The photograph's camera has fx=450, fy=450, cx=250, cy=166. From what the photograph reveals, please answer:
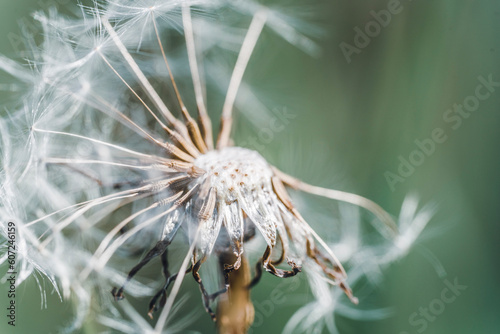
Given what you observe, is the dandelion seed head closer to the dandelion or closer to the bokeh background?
the dandelion

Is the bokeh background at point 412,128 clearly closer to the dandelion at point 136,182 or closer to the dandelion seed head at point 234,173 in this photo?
the dandelion at point 136,182

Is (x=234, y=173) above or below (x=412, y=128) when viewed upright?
below

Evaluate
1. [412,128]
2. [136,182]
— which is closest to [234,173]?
[136,182]

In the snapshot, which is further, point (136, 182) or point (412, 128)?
point (412, 128)

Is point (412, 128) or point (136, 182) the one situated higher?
point (412, 128)

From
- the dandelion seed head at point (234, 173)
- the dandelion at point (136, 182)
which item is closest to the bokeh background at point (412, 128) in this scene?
the dandelion at point (136, 182)

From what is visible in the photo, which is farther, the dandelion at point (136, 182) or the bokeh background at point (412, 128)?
the bokeh background at point (412, 128)

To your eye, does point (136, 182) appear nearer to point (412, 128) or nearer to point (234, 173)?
point (234, 173)

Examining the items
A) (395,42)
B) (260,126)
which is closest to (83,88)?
(260,126)
